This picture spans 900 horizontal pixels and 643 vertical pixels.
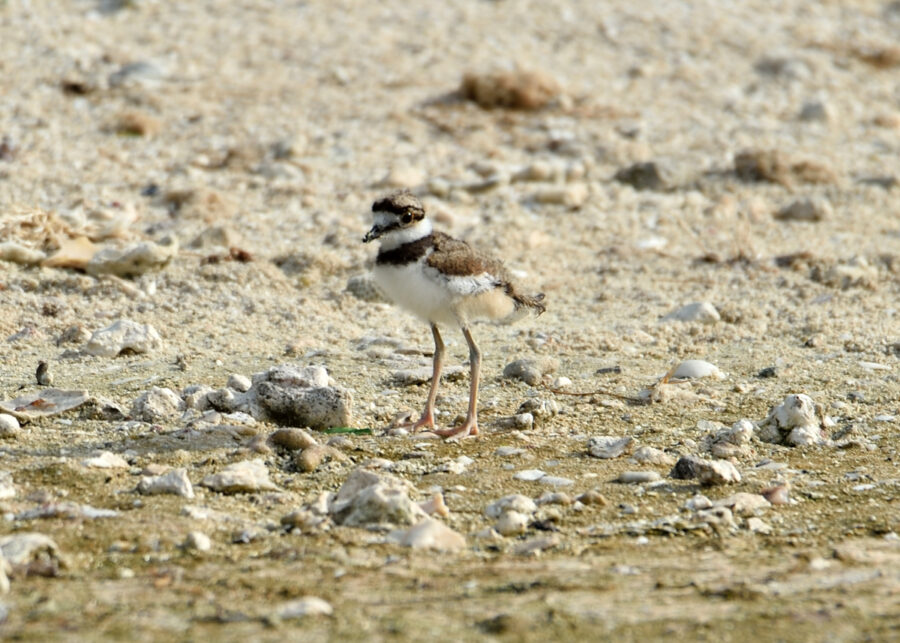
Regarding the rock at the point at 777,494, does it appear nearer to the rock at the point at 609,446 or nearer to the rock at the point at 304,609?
the rock at the point at 609,446

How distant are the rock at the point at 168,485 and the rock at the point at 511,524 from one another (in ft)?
3.43

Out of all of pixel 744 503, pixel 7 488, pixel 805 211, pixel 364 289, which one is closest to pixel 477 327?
pixel 364 289

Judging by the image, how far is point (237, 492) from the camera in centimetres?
409

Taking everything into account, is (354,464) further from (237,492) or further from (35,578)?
(35,578)

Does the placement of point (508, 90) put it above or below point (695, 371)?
above

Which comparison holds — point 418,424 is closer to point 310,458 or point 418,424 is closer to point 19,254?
point 310,458

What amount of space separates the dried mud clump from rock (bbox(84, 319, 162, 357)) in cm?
520

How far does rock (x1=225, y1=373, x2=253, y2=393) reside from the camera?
5.19 meters

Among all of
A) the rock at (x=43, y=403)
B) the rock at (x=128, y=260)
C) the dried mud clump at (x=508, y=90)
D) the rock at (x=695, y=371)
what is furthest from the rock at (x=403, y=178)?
the rock at (x=43, y=403)

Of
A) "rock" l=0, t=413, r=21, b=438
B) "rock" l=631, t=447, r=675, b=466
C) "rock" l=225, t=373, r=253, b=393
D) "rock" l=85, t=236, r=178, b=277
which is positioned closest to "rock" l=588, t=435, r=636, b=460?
"rock" l=631, t=447, r=675, b=466

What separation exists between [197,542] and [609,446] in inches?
70.9

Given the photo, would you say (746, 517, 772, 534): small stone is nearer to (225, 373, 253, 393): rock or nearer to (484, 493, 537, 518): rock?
(484, 493, 537, 518): rock

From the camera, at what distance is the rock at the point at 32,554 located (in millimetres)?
3338

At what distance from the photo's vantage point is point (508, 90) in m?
10.3
